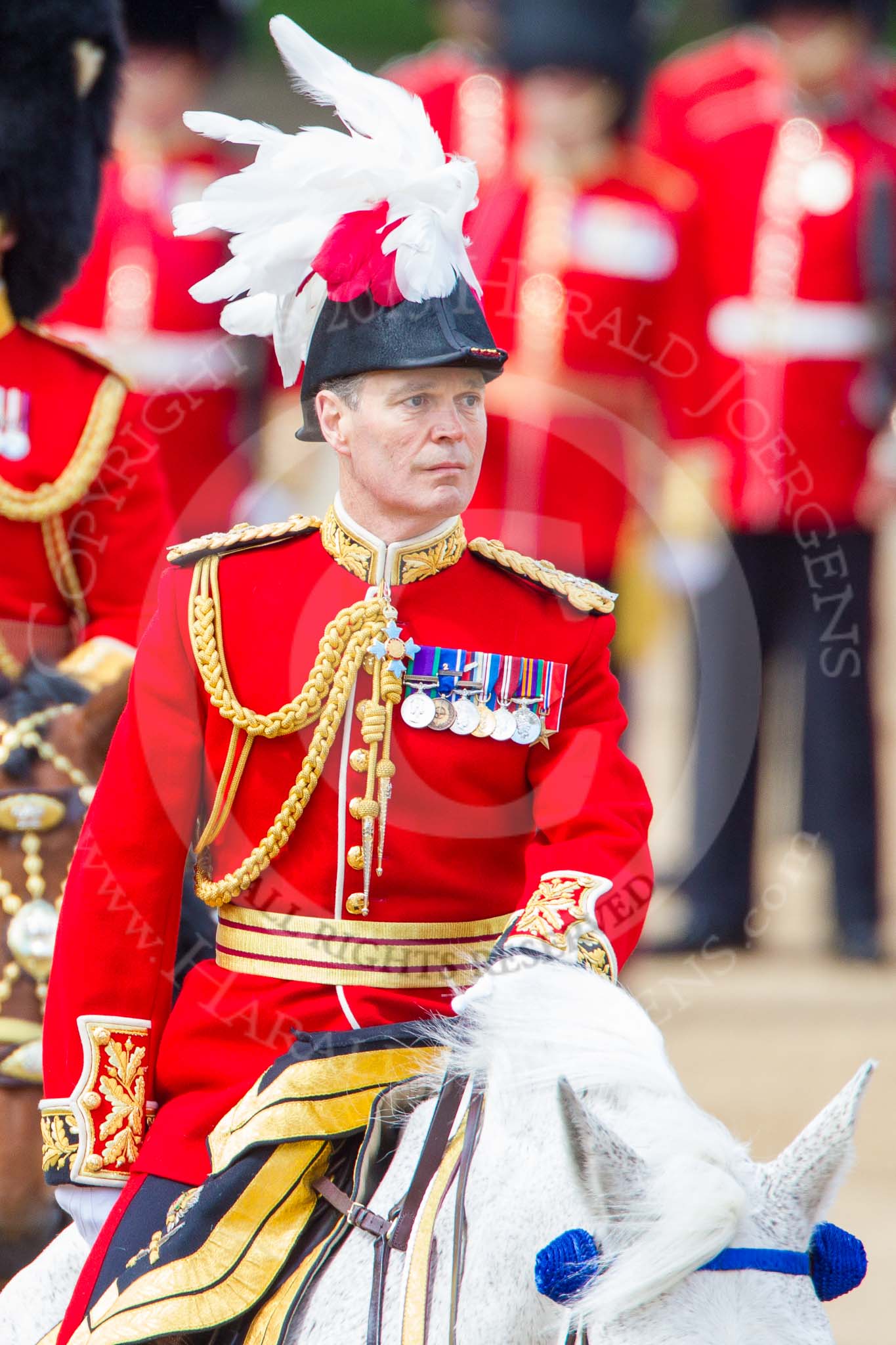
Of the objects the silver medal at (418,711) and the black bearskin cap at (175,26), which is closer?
the silver medal at (418,711)

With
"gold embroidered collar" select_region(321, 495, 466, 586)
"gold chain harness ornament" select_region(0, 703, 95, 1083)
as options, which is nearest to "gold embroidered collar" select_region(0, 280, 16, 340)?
"gold chain harness ornament" select_region(0, 703, 95, 1083)

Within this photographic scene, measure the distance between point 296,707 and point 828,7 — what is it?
12.5ft

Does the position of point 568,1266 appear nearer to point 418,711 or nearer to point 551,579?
point 418,711

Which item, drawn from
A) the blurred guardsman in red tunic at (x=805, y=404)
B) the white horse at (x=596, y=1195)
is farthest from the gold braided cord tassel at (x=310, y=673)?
the blurred guardsman in red tunic at (x=805, y=404)

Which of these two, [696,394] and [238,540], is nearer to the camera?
[238,540]

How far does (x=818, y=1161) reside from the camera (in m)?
1.53

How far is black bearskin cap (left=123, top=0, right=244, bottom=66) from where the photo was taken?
5.39 meters

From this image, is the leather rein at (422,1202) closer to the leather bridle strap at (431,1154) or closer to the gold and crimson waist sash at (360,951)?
the leather bridle strap at (431,1154)

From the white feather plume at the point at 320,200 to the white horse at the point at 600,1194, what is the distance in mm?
617


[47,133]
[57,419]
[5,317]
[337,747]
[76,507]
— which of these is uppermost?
[47,133]

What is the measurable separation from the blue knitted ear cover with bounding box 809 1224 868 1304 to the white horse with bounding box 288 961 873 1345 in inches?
0.5

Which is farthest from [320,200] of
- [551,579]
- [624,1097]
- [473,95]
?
[473,95]

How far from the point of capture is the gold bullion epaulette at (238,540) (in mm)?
1950

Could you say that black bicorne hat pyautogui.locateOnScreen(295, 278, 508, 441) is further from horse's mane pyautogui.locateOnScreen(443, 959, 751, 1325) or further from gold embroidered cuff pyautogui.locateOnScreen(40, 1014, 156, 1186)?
gold embroidered cuff pyautogui.locateOnScreen(40, 1014, 156, 1186)
